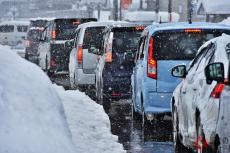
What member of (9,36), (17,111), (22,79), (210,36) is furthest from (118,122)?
(9,36)

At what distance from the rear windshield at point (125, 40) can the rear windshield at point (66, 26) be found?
10.1 meters

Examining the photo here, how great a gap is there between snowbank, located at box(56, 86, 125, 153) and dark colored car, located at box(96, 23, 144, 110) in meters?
1.73

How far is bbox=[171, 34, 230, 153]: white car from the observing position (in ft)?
23.7

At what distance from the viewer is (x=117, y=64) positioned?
1570 centimetres

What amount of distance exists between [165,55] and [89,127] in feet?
7.82

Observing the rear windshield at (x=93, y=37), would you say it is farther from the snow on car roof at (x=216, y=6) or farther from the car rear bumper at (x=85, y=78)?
the snow on car roof at (x=216, y=6)

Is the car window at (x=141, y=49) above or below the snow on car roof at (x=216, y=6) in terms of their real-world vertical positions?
above

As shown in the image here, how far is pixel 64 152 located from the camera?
6137 millimetres

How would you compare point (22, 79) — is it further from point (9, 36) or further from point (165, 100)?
point (9, 36)

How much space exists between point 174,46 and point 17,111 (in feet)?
21.4

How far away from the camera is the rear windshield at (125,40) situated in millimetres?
15953

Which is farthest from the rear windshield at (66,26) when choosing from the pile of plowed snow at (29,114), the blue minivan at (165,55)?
the pile of plowed snow at (29,114)

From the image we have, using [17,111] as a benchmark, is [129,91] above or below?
below

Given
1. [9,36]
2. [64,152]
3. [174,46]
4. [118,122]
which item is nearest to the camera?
[64,152]
